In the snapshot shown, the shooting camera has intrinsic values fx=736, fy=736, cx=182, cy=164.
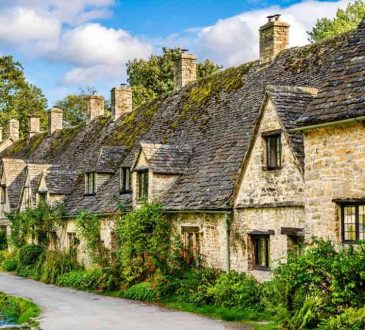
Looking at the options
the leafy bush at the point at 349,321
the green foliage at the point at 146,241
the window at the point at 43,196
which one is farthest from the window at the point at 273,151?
the window at the point at 43,196

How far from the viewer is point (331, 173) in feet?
59.2

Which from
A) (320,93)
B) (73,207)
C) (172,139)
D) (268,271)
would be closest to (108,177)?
(73,207)

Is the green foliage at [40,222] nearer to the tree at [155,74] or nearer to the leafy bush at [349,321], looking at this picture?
the leafy bush at [349,321]

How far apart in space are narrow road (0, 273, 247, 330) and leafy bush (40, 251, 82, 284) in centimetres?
396

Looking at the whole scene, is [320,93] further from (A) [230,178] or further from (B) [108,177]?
(B) [108,177]

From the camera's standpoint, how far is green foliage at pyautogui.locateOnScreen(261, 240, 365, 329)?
→ 16031 mm

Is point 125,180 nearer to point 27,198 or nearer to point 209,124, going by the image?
point 209,124

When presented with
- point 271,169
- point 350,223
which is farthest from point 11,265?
point 350,223

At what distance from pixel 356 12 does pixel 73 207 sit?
33.0 metres

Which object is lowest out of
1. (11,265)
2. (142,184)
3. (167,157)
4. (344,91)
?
(11,265)

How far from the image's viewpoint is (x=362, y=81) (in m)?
18.0

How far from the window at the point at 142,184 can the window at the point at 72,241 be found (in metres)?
7.23

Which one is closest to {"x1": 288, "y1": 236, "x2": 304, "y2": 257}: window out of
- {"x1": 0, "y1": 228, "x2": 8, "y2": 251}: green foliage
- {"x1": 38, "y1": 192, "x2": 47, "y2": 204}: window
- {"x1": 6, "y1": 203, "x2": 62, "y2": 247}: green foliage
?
{"x1": 6, "y1": 203, "x2": 62, "y2": 247}: green foliage

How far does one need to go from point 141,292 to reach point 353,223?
10.4 m
